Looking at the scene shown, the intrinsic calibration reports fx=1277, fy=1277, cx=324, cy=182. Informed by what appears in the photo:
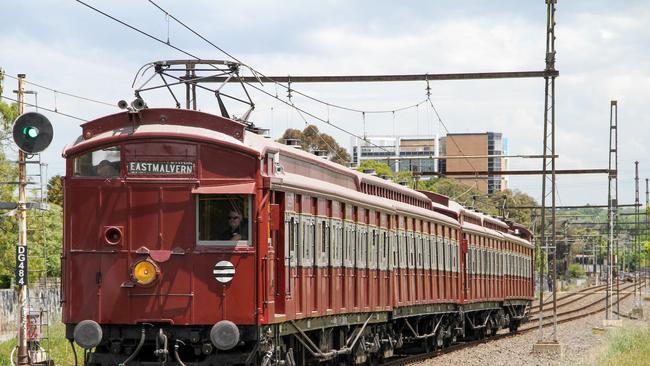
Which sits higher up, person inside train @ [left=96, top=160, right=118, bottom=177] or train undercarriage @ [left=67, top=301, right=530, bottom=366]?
person inside train @ [left=96, top=160, right=118, bottom=177]

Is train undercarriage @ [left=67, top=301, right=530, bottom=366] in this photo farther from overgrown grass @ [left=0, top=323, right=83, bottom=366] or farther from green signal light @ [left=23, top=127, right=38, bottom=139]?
green signal light @ [left=23, top=127, right=38, bottom=139]

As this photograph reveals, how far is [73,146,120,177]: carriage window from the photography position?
15.6 m

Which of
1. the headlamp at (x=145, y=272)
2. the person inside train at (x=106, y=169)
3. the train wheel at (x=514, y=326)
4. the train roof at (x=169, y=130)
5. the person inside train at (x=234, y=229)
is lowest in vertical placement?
the train wheel at (x=514, y=326)

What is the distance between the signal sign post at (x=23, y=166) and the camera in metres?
18.4

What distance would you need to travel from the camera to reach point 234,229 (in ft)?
50.5

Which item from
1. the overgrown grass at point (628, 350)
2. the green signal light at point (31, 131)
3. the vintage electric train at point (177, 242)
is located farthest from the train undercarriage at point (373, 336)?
the green signal light at point (31, 131)

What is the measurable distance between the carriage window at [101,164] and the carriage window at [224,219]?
1150mm

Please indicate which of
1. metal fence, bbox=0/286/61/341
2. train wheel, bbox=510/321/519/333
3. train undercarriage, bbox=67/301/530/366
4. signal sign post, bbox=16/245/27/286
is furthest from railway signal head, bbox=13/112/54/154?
train wheel, bbox=510/321/519/333

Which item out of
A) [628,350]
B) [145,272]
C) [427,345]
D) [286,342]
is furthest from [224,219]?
[427,345]

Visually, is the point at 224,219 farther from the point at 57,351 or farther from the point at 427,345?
the point at 427,345

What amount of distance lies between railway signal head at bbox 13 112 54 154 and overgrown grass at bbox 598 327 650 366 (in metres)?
10.3

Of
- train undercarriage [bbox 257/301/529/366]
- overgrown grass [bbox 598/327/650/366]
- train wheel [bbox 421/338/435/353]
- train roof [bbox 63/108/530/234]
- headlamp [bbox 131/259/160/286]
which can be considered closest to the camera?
headlamp [bbox 131/259/160/286]

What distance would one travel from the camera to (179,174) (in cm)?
1551

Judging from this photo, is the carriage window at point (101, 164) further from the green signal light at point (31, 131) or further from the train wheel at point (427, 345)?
the train wheel at point (427, 345)
